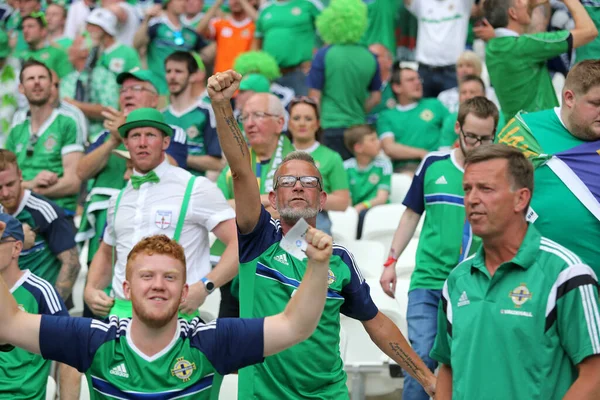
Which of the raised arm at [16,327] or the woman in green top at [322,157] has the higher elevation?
the woman in green top at [322,157]

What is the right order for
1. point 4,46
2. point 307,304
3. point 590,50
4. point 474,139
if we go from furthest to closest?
point 4,46 → point 590,50 → point 474,139 → point 307,304

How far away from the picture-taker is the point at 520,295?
388 centimetres

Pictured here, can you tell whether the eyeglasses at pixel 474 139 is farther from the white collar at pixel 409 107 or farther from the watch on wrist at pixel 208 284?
the white collar at pixel 409 107

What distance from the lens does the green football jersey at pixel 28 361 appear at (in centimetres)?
555

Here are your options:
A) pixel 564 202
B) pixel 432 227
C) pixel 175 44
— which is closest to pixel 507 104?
pixel 432 227

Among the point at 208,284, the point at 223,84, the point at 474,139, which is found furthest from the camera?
the point at 474,139

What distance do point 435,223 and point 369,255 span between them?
5.88 feet

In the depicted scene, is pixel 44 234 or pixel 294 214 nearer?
pixel 294 214

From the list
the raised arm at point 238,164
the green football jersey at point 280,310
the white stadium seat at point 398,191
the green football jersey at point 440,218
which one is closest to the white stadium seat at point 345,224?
the white stadium seat at point 398,191

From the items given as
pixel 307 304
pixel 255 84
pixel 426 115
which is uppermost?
pixel 255 84

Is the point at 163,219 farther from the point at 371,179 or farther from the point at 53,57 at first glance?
the point at 53,57

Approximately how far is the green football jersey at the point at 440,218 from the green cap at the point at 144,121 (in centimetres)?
155

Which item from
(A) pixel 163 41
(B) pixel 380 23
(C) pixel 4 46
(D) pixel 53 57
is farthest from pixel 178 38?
(B) pixel 380 23

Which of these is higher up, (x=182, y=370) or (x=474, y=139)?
(x=474, y=139)
